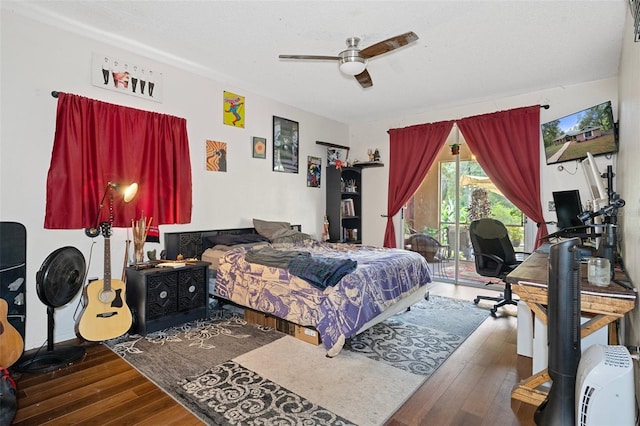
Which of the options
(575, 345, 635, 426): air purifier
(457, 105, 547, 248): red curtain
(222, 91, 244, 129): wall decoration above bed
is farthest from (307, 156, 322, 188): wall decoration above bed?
(575, 345, 635, 426): air purifier

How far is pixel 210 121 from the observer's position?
12.8ft

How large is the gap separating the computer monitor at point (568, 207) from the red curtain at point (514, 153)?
2.93 feet

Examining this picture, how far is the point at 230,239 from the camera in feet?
12.6

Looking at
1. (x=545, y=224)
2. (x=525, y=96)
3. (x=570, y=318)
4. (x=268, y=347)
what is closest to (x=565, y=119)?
(x=525, y=96)

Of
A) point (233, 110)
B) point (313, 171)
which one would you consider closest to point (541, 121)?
point (313, 171)

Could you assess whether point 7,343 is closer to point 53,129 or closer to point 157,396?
point 157,396

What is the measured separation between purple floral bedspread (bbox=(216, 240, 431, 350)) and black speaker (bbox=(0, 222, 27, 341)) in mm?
1568

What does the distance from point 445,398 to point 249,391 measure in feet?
A: 4.07

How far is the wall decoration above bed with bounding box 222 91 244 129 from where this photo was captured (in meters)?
4.06

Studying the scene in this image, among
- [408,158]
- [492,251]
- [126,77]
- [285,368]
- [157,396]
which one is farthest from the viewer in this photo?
[408,158]

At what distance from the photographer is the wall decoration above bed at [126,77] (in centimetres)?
299

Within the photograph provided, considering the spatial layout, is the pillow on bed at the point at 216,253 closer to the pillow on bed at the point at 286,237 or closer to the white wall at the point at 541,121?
the pillow on bed at the point at 286,237

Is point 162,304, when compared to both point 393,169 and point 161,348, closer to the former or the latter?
point 161,348

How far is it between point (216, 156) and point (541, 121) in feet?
13.9
